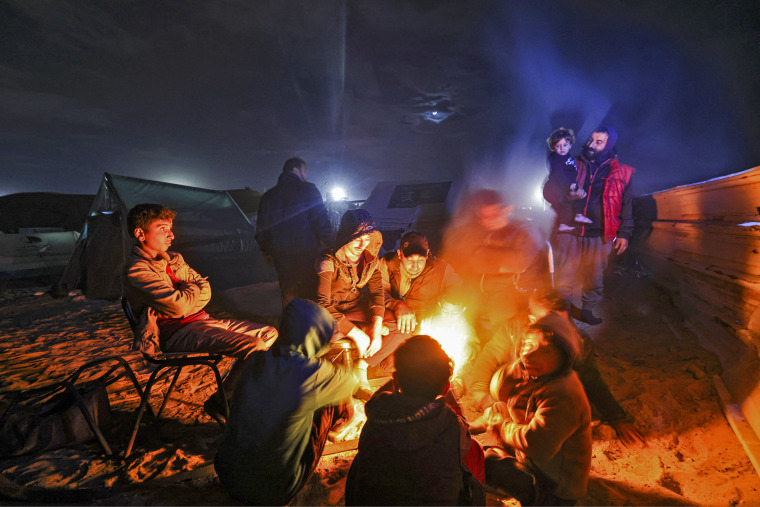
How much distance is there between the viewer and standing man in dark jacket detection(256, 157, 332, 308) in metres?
4.75

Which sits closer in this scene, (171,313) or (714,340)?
(171,313)

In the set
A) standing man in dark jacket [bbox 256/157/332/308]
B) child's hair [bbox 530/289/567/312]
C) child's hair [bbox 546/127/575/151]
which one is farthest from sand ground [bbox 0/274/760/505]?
child's hair [bbox 546/127/575/151]

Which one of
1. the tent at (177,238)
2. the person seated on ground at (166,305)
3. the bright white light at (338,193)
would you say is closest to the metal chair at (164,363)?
the person seated on ground at (166,305)

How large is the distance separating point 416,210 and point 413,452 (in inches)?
255

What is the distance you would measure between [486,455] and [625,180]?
4736 millimetres

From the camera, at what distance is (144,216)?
8.85 ft

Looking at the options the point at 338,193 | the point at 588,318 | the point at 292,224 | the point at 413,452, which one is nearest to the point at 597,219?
the point at 588,318

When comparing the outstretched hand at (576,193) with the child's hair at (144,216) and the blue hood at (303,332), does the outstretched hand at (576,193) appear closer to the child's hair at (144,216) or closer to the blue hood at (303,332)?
the blue hood at (303,332)

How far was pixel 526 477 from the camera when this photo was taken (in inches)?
82.6

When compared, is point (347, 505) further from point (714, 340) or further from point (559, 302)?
point (714, 340)

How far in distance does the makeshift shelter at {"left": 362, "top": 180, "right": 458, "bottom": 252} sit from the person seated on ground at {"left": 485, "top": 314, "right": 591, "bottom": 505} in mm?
5020

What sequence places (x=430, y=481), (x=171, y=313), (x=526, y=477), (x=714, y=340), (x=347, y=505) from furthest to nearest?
1. (x=714, y=340)
2. (x=171, y=313)
3. (x=526, y=477)
4. (x=347, y=505)
5. (x=430, y=481)

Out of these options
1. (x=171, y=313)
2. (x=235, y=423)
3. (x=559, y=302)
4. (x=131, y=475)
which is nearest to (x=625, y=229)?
(x=559, y=302)

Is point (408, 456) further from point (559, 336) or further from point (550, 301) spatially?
point (550, 301)
